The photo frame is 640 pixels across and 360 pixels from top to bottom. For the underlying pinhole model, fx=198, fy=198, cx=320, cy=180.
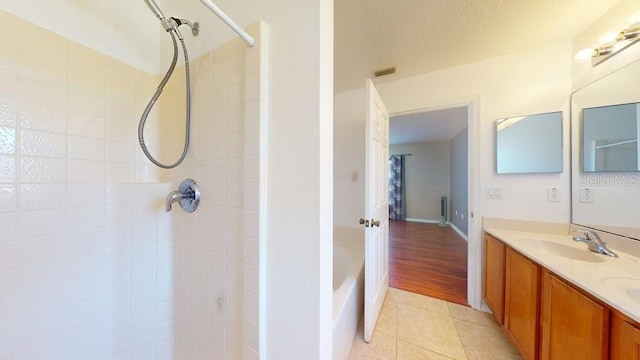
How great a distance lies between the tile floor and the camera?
135 centimetres

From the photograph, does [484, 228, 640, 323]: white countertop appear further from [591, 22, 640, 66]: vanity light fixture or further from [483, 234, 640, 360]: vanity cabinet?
[591, 22, 640, 66]: vanity light fixture

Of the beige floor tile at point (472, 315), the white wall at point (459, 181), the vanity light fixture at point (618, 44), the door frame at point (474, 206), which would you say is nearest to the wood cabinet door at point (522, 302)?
the beige floor tile at point (472, 315)

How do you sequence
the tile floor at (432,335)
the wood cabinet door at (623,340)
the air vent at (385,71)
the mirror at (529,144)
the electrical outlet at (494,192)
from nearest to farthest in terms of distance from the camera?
the wood cabinet door at (623,340), the tile floor at (432,335), the mirror at (529,144), the electrical outlet at (494,192), the air vent at (385,71)

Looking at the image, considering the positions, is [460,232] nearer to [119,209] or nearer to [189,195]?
[189,195]

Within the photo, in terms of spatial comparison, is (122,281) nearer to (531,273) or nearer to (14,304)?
(14,304)

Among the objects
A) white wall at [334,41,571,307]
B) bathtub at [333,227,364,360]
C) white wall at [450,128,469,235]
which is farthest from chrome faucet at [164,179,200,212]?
white wall at [450,128,469,235]

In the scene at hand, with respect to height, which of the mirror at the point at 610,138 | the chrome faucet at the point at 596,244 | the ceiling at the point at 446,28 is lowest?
the chrome faucet at the point at 596,244

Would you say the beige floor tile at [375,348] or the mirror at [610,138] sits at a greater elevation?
the mirror at [610,138]

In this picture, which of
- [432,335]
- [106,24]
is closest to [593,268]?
[432,335]

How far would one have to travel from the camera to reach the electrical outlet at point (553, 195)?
1.57 metres

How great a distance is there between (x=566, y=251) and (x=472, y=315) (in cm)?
88

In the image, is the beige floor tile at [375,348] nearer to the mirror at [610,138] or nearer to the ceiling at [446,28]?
the mirror at [610,138]

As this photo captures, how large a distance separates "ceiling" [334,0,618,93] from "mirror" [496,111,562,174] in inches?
24.0

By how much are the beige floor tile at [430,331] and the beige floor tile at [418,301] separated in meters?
0.07
